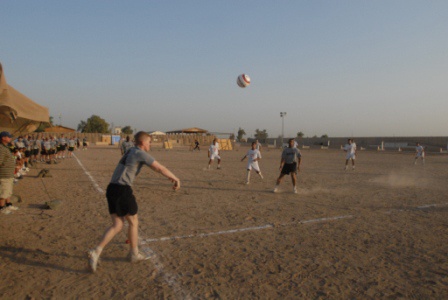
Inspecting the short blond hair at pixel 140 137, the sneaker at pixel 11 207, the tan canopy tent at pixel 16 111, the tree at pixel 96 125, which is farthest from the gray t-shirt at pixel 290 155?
the tree at pixel 96 125

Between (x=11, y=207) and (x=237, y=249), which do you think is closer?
(x=237, y=249)

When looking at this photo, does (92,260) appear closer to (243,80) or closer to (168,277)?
(168,277)

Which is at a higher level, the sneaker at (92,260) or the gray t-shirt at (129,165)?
the gray t-shirt at (129,165)

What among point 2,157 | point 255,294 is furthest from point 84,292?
point 2,157

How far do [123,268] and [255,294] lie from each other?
1862 millimetres

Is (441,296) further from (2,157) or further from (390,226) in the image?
(2,157)

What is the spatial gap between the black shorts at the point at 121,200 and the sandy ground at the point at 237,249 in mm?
796

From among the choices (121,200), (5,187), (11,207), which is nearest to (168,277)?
(121,200)

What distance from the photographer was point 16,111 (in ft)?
21.7

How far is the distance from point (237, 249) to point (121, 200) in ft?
6.72

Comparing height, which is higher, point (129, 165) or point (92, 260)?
point (129, 165)

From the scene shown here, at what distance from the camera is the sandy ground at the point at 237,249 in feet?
11.9

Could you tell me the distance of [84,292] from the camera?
11.5 feet

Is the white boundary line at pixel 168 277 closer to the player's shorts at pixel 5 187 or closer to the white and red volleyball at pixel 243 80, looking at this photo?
the player's shorts at pixel 5 187
